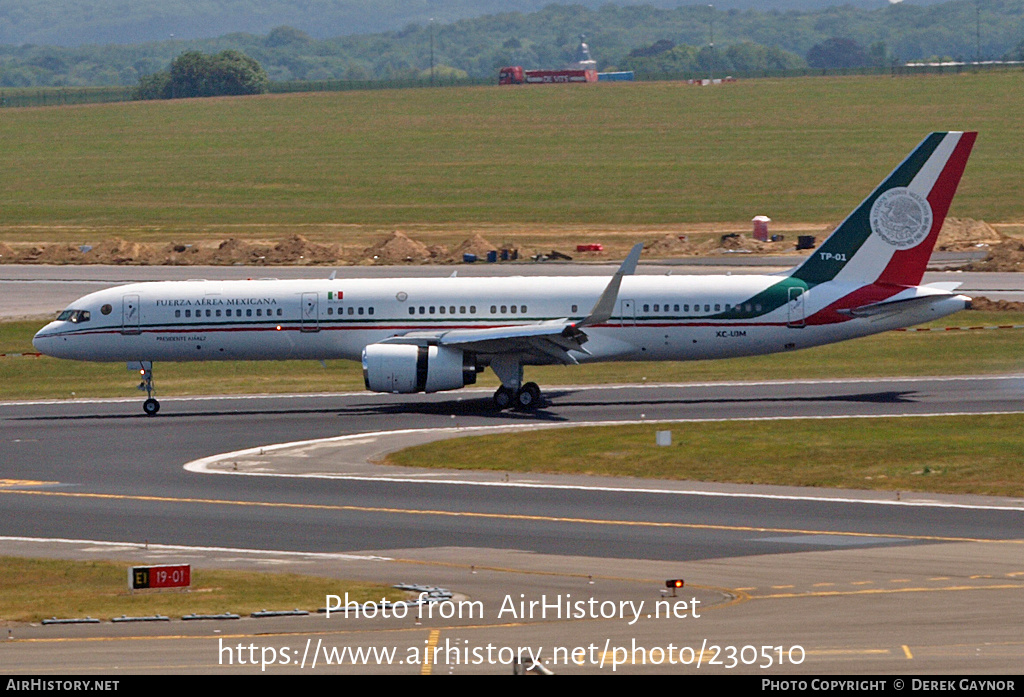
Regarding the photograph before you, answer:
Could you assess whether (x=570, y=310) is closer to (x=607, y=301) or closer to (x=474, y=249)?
(x=607, y=301)

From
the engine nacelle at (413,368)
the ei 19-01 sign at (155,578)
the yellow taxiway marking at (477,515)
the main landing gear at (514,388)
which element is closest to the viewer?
the ei 19-01 sign at (155,578)

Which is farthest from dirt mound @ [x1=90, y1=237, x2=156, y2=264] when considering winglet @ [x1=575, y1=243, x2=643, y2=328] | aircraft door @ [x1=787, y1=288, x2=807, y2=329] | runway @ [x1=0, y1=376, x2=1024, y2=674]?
aircraft door @ [x1=787, y1=288, x2=807, y2=329]

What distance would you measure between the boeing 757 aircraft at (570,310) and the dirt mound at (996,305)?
687 inches

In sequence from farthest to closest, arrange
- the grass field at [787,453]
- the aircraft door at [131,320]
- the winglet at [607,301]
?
1. the aircraft door at [131,320]
2. the winglet at [607,301]
3. the grass field at [787,453]

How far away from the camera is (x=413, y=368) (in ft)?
161

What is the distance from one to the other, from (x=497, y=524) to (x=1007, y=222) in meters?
82.8

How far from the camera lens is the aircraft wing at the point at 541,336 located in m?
48.7

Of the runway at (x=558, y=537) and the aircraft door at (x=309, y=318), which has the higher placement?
the aircraft door at (x=309, y=318)

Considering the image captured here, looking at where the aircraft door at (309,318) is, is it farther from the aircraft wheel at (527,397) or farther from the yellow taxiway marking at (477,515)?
the yellow taxiway marking at (477,515)

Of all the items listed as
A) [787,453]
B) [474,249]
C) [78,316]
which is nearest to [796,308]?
[787,453]

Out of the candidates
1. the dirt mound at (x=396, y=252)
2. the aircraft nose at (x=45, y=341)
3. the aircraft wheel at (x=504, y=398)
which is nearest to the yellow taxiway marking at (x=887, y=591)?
the aircraft wheel at (x=504, y=398)

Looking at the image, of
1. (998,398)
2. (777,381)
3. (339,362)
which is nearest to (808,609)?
(998,398)

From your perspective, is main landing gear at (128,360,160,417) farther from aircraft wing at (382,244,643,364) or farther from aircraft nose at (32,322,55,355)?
aircraft wing at (382,244,643,364)

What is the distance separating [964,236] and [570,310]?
49.9 meters
